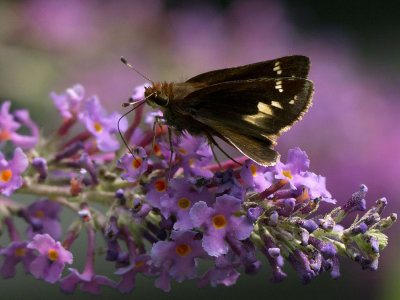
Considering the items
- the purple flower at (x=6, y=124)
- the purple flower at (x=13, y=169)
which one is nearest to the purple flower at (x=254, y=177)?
the purple flower at (x=13, y=169)

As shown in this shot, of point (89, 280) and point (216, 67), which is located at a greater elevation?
point (216, 67)

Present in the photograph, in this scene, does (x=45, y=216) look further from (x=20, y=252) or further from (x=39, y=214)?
(x=20, y=252)

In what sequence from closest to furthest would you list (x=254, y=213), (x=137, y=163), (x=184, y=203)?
(x=254, y=213) → (x=184, y=203) → (x=137, y=163)

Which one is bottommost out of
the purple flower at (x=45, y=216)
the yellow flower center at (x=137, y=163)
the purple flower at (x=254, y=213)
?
the purple flower at (x=45, y=216)

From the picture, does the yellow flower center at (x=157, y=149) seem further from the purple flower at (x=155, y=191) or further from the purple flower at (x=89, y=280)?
the purple flower at (x=89, y=280)

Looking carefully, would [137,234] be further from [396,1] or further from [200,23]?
[396,1]

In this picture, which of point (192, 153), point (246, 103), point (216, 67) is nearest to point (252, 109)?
point (246, 103)
